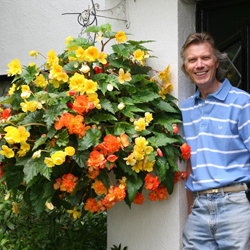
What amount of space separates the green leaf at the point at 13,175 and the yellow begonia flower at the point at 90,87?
634 millimetres

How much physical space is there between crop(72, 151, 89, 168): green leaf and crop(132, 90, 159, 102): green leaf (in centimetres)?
50

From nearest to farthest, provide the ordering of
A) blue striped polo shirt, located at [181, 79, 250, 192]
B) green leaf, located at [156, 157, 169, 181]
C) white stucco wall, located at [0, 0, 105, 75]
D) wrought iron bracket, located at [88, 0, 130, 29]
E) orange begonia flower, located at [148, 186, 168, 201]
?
blue striped polo shirt, located at [181, 79, 250, 192] < green leaf, located at [156, 157, 169, 181] < orange begonia flower, located at [148, 186, 168, 201] < wrought iron bracket, located at [88, 0, 130, 29] < white stucco wall, located at [0, 0, 105, 75]

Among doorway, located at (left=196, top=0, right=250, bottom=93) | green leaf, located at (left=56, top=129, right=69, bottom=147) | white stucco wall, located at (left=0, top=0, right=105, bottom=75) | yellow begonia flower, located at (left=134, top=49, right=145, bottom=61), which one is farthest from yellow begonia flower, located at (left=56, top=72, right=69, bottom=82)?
white stucco wall, located at (left=0, top=0, right=105, bottom=75)

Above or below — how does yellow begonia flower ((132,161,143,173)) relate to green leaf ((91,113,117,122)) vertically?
below

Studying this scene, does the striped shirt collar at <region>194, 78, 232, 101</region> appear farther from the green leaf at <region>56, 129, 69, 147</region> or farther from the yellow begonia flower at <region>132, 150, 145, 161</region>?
the green leaf at <region>56, 129, 69, 147</region>

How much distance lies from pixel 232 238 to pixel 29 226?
2.17 m

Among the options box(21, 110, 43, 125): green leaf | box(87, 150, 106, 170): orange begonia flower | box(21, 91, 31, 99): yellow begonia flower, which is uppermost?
box(21, 91, 31, 99): yellow begonia flower

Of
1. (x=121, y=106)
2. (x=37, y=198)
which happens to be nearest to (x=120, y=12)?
(x=121, y=106)

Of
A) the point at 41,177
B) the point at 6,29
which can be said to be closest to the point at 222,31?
the point at 41,177

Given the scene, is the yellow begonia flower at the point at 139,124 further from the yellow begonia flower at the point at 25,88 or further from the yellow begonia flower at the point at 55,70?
the yellow begonia flower at the point at 25,88

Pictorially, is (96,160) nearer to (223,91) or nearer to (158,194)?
(158,194)

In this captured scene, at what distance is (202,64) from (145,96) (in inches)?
15.4

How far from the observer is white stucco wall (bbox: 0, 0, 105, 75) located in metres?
4.87

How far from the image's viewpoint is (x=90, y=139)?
8.75 ft
